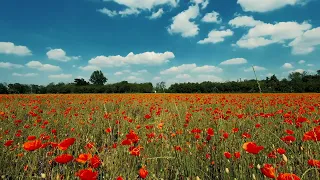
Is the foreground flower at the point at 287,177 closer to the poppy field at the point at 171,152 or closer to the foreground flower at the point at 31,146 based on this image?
the poppy field at the point at 171,152

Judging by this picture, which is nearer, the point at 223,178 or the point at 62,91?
the point at 223,178

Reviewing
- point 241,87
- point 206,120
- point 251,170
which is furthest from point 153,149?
point 241,87

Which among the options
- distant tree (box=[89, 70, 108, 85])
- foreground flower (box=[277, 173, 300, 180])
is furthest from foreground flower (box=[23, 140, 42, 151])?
distant tree (box=[89, 70, 108, 85])

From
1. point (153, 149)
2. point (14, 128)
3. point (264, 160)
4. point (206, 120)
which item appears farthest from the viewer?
point (206, 120)

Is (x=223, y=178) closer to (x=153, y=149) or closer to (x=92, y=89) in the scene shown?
(x=153, y=149)

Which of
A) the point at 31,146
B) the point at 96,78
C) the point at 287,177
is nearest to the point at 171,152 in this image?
the point at 31,146

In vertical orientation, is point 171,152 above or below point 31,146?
below

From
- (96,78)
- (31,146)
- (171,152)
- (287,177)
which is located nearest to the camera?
(287,177)

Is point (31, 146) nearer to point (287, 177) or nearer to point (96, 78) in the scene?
point (287, 177)

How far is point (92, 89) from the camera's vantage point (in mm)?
42594

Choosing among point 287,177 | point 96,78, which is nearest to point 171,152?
point 287,177

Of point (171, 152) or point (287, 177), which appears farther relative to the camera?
point (171, 152)

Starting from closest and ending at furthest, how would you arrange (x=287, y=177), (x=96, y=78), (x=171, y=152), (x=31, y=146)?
(x=287, y=177), (x=31, y=146), (x=171, y=152), (x=96, y=78)

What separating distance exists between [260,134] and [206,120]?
5.20 feet
